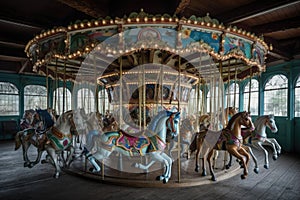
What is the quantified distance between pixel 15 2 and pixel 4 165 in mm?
4312

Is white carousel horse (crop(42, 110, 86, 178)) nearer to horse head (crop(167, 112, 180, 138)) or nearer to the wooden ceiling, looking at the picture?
horse head (crop(167, 112, 180, 138))

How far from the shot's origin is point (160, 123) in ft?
12.9

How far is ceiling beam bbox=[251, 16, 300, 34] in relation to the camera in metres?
5.52

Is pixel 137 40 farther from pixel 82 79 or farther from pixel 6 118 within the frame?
pixel 6 118

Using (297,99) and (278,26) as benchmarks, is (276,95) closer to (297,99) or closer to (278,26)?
(297,99)

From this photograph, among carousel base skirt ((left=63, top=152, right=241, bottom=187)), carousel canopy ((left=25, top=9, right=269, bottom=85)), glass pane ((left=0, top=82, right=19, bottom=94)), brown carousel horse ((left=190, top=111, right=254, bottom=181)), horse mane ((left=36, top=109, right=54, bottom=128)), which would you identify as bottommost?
carousel base skirt ((left=63, top=152, right=241, bottom=187))

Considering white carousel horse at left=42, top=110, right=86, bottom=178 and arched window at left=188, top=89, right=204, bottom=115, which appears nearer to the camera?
white carousel horse at left=42, top=110, right=86, bottom=178

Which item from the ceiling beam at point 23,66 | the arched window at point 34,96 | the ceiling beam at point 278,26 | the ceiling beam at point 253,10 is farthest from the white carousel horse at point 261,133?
the arched window at point 34,96

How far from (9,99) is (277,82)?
13.0 metres

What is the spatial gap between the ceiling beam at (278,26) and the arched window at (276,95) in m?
3.25

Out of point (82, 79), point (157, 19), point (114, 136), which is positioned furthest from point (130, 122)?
point (82, 79)

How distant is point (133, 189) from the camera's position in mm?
3742

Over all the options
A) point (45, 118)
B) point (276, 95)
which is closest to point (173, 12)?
point (45, 118)

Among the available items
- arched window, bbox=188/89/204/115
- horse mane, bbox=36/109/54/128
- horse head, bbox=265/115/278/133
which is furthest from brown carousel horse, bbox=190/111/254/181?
horse mane, bbox=36/109/54/128
